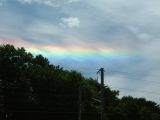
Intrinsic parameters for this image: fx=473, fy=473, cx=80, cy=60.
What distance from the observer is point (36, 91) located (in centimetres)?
8150

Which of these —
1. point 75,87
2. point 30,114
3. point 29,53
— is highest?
point 29,53

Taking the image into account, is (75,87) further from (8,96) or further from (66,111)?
(8,96)

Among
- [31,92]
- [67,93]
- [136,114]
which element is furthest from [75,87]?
[136,114]

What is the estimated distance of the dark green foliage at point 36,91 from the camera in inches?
3108

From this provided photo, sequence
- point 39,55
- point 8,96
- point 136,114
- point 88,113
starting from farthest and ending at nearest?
point 136,114 < point 39,55 < point 88,113 < point 8,96

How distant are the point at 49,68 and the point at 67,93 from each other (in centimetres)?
823

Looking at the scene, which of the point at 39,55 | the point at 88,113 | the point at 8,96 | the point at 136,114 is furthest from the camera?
the point at 136,114

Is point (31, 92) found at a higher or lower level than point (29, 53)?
lower

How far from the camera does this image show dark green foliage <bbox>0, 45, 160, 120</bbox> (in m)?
78.9

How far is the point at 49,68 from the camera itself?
88.2 metres

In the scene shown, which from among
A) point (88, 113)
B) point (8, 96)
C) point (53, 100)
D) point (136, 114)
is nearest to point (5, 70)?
point (8, 96)

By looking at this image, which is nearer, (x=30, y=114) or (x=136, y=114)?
(x=30, y=114)

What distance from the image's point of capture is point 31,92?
264 ft

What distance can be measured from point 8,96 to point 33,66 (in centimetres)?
927
